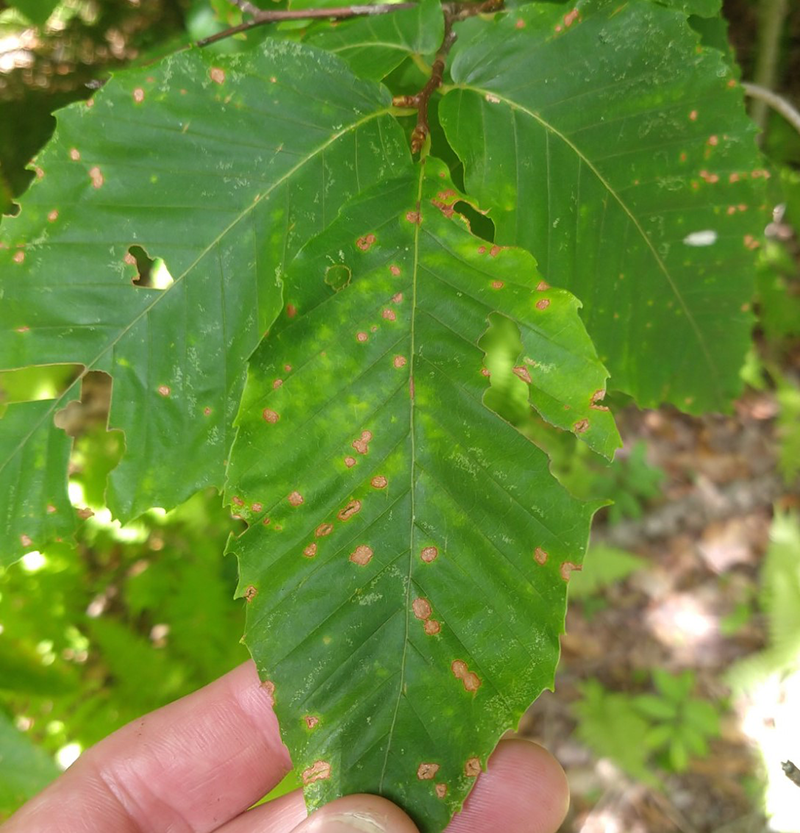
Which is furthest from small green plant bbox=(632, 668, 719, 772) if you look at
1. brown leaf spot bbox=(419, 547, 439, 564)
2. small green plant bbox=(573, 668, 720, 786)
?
brown leaf spot bbox=(419, 547, 439, 564)

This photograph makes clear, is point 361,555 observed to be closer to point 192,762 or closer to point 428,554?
point 428,554

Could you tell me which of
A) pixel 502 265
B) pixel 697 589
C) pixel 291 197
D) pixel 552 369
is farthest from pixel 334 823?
pixel 697 589

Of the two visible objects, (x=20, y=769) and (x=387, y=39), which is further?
(x=20, y=769)

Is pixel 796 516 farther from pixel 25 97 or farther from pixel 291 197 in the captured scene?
pixel 25 97

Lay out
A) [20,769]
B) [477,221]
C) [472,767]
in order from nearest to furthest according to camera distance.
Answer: [472,767]
[477,221]
[20,769]

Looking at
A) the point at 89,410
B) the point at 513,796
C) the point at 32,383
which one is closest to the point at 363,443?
the point at 513,796

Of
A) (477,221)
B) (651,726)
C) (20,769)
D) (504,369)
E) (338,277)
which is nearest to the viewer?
(338,277)
